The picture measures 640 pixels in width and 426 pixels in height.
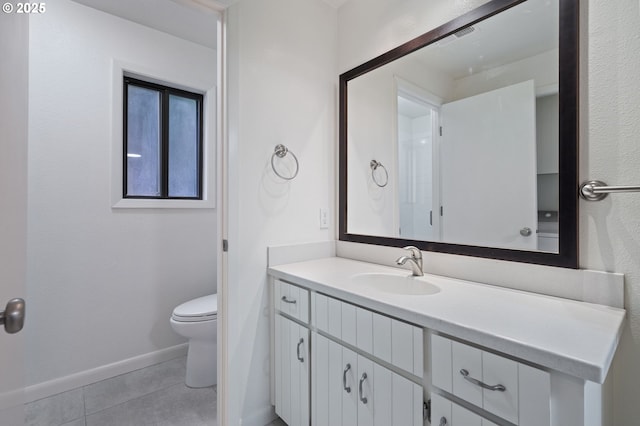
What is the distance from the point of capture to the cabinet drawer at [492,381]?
0.69 meters

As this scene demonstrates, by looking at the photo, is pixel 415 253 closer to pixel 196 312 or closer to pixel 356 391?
pixel 356 391

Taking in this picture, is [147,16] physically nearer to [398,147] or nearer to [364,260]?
[398,147]

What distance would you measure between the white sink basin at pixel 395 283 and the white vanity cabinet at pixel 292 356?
0.29 m

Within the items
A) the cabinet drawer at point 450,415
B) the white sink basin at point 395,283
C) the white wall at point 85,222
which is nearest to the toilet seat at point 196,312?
the white wall at point 85,222

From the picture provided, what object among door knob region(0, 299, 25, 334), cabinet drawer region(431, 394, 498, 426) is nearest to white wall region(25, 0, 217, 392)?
door knob region(0, 299, 25, 334)

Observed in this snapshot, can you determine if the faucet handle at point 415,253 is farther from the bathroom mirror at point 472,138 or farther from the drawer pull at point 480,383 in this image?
the drawer pull at point 480,383

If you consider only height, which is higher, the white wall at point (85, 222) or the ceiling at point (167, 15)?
the ceiling at point (167, 15)

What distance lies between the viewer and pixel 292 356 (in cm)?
143

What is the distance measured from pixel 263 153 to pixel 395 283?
0.96 m

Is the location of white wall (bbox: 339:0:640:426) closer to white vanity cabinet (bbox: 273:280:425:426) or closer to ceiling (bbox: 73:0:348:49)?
white vanity cabinet (bbox: 273:280:425:426)

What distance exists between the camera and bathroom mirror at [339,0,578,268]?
3.47ft

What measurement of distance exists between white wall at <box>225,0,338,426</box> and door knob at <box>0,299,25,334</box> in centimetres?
88

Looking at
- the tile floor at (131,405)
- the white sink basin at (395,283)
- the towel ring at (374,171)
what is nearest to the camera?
the white sink basin at (395,283)

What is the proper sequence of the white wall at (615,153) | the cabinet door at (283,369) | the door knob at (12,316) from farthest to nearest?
the cabinet door at (283,369) → the white wall at (615,153) → the door knob at (12,316)
